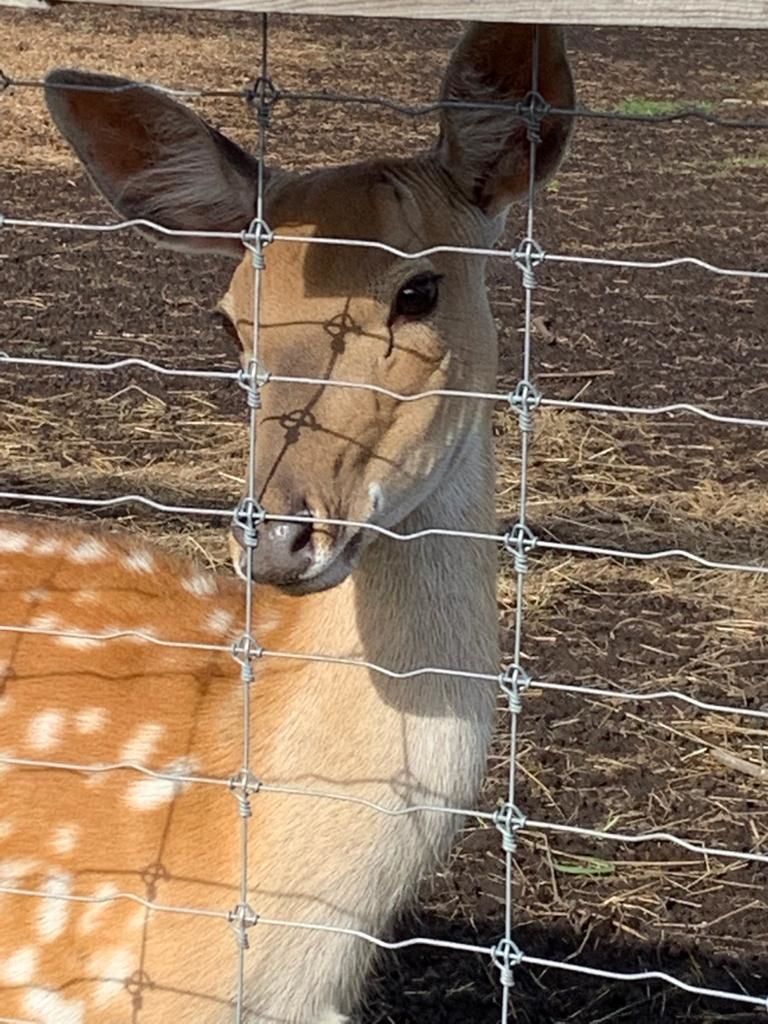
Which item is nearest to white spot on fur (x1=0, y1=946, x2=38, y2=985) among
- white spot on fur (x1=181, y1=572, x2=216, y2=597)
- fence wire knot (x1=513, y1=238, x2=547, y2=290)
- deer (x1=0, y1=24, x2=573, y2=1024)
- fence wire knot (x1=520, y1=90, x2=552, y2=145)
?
deer (x1=0, y1=24, x2=573, y2=1024)

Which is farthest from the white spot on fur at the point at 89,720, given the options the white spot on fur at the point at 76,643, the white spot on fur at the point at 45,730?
the white spot on fur at the point at 76,643

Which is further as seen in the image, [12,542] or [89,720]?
[12,542]

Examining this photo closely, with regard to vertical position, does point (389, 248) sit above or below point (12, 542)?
above

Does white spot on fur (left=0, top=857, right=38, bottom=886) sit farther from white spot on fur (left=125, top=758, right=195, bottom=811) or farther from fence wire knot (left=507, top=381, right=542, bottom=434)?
fence wire knot (left=507, top=381, right=542, bottom=434)

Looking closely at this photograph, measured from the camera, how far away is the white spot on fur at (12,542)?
300 centimetres

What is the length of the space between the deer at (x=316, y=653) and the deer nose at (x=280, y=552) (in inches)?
3.9

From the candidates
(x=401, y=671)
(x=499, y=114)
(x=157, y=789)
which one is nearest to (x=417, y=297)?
(x=499, y=114)

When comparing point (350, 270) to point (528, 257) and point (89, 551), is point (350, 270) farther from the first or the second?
point (89, 551)

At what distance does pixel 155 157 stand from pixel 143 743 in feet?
2.75

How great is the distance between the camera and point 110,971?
2.32 m

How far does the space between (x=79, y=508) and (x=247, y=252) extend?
9.54 feet

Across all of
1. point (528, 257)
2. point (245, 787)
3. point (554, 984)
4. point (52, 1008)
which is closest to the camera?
point (528, 257)

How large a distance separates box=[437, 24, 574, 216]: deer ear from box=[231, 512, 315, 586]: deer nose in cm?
60

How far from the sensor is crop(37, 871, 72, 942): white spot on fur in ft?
7.81
